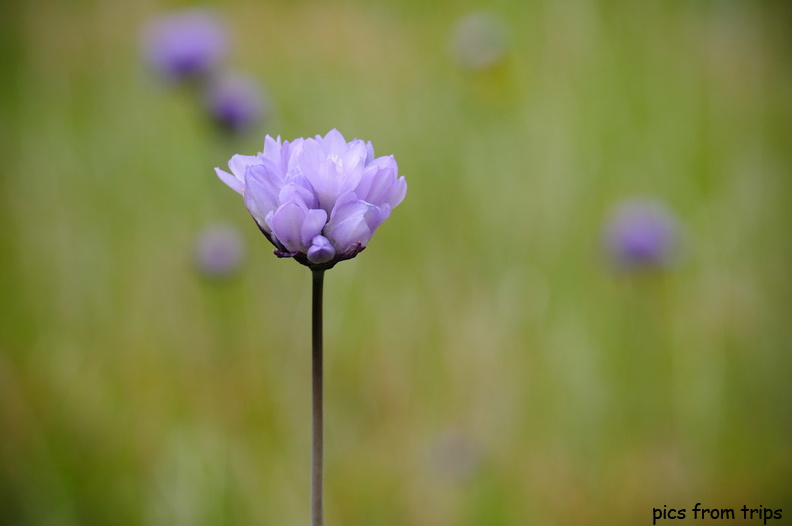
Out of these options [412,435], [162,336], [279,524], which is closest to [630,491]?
[412,435]

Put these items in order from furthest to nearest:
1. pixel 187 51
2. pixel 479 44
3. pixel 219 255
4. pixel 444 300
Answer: pixel 479 44
pixel 187 51
pixel 444 300
pixel 219 255

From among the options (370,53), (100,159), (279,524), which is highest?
(370,53)

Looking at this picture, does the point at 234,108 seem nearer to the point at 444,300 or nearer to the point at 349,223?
the point at 444,300

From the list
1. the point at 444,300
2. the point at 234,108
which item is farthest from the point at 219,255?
the point at 444,300

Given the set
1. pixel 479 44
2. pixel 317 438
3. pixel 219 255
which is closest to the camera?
pixel 317 438

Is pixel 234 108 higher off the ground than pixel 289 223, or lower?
higher

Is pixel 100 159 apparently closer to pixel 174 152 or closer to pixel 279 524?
pixel 174 152
